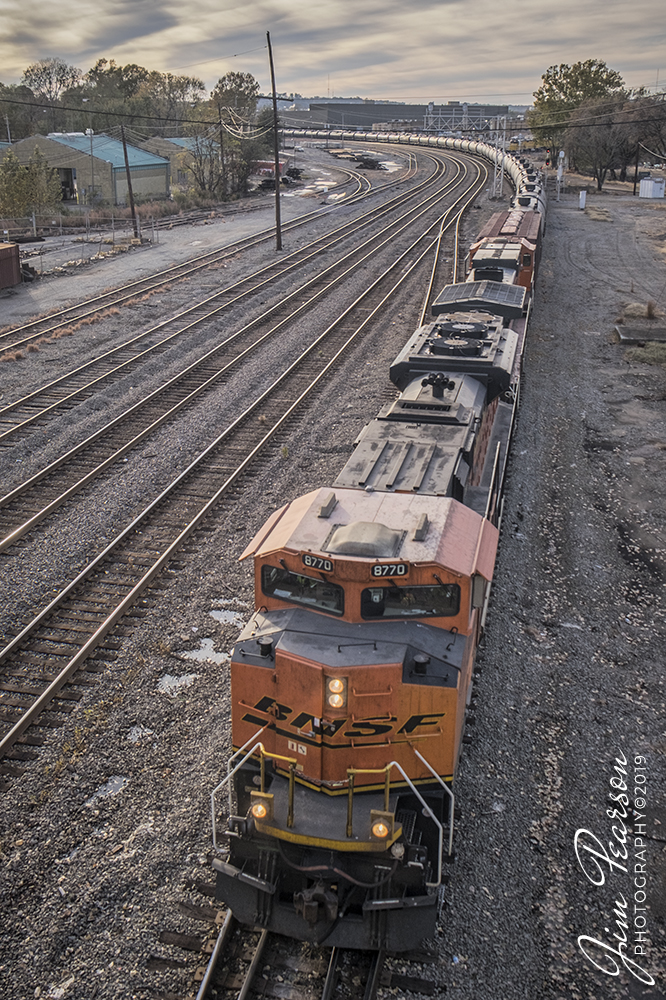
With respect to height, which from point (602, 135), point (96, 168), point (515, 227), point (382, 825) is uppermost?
point (602, 135)

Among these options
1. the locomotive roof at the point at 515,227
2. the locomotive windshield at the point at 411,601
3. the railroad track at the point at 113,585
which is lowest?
the railroad track at the point at 113,585

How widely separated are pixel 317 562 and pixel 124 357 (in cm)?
1955

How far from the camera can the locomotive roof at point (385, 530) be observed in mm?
7684

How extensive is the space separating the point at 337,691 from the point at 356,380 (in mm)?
16892

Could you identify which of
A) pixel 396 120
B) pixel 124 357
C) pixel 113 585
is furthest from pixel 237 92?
pixel 396 120

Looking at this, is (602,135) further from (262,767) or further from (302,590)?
(262,767)

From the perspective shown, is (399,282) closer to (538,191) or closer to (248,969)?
(538,191)

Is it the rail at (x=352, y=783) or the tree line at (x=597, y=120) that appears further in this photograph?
the tree line at (x=597, y=120)

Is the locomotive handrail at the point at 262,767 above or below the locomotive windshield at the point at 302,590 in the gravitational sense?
below

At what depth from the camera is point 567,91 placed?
8944 centimetres

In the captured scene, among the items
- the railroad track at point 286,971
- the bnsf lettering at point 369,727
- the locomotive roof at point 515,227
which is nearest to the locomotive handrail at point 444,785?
the bnsf lettering at point 369,727

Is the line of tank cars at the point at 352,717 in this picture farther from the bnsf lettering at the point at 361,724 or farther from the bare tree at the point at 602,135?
the bare tree at the point at 602,135

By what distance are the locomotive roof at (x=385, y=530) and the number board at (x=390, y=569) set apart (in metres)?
0.09

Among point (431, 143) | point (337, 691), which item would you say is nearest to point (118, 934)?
point (337, 691)
